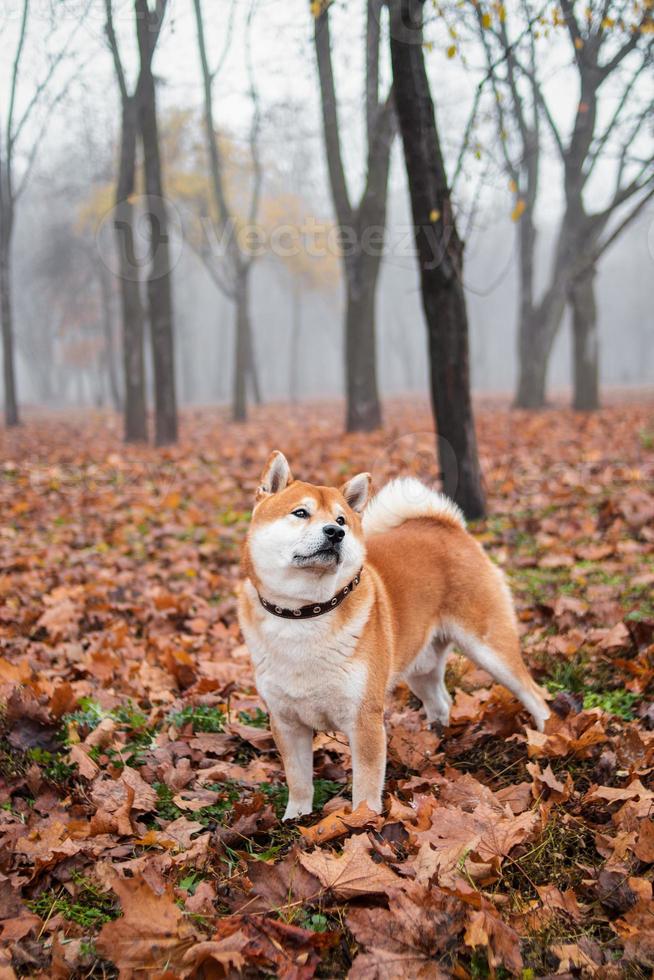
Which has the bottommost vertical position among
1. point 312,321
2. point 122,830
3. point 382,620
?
point 122,830

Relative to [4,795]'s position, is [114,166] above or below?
above

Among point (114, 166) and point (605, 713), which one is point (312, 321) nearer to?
point (114, 166)

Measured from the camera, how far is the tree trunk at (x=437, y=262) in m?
6.81

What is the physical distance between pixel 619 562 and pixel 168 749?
409 centimetres

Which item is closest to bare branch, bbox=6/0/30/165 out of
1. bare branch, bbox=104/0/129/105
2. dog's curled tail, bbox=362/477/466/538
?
bare branch, bbox=104/0/129/105

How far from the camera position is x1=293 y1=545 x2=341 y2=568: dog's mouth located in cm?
303

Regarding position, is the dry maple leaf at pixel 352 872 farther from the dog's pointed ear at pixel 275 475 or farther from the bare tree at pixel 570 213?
the bare tree at pixel 570 213

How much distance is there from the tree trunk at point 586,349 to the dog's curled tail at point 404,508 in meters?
12.9

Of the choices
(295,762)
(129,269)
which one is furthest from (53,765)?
(129,269)

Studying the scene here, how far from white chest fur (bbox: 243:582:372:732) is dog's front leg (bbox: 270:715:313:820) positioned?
12 centimetres

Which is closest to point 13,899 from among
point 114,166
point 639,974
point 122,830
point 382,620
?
point 122,830

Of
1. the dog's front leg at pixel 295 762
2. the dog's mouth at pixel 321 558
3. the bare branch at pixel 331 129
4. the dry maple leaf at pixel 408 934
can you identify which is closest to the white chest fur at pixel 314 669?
the dog's front leg at pixel 295 762

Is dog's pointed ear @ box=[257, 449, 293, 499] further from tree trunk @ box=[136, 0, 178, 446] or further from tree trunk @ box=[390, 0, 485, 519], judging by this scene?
tree trunk @ box=[136, 0, 178, 446]

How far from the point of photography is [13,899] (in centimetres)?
271
